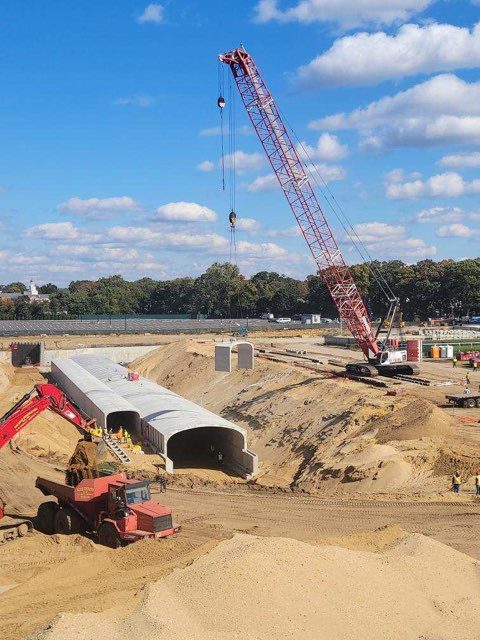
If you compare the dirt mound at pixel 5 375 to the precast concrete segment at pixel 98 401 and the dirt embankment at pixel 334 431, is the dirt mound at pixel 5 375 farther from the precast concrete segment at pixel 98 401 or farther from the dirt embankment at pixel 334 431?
the dirt embankment at pixel 334 431

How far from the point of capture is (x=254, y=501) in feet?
93.6

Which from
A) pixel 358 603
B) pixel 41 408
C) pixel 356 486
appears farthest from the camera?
pixel 356 486

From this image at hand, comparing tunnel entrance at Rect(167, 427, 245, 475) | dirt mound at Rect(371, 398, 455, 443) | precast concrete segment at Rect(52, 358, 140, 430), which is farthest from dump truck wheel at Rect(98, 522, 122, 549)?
precast concrete segment at Rect(52, 358, 140, 430)

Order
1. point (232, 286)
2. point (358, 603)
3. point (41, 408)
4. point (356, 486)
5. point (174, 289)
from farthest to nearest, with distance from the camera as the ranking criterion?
1. point (174, 289)
2. point (232, 286)
3. point (356, 486)
4. point (41, 408)
5. point (358, 603)

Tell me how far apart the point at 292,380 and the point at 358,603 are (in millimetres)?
40467

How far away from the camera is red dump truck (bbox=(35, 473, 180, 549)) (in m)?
19.4

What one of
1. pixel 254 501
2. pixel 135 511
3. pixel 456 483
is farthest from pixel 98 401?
pixel 135 511

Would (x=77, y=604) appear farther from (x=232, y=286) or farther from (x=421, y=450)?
(x=232, y=286)

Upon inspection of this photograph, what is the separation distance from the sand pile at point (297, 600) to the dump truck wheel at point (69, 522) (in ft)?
18.0

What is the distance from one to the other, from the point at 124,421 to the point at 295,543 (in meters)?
29.4

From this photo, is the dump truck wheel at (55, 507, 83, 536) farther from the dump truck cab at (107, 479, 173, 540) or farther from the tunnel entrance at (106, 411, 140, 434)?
the tunnel entrance at (106, 411, 140, 434)

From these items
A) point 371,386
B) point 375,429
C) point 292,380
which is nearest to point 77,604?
point 375,429

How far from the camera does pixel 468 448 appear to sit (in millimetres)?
32938

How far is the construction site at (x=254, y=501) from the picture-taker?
14695mm
